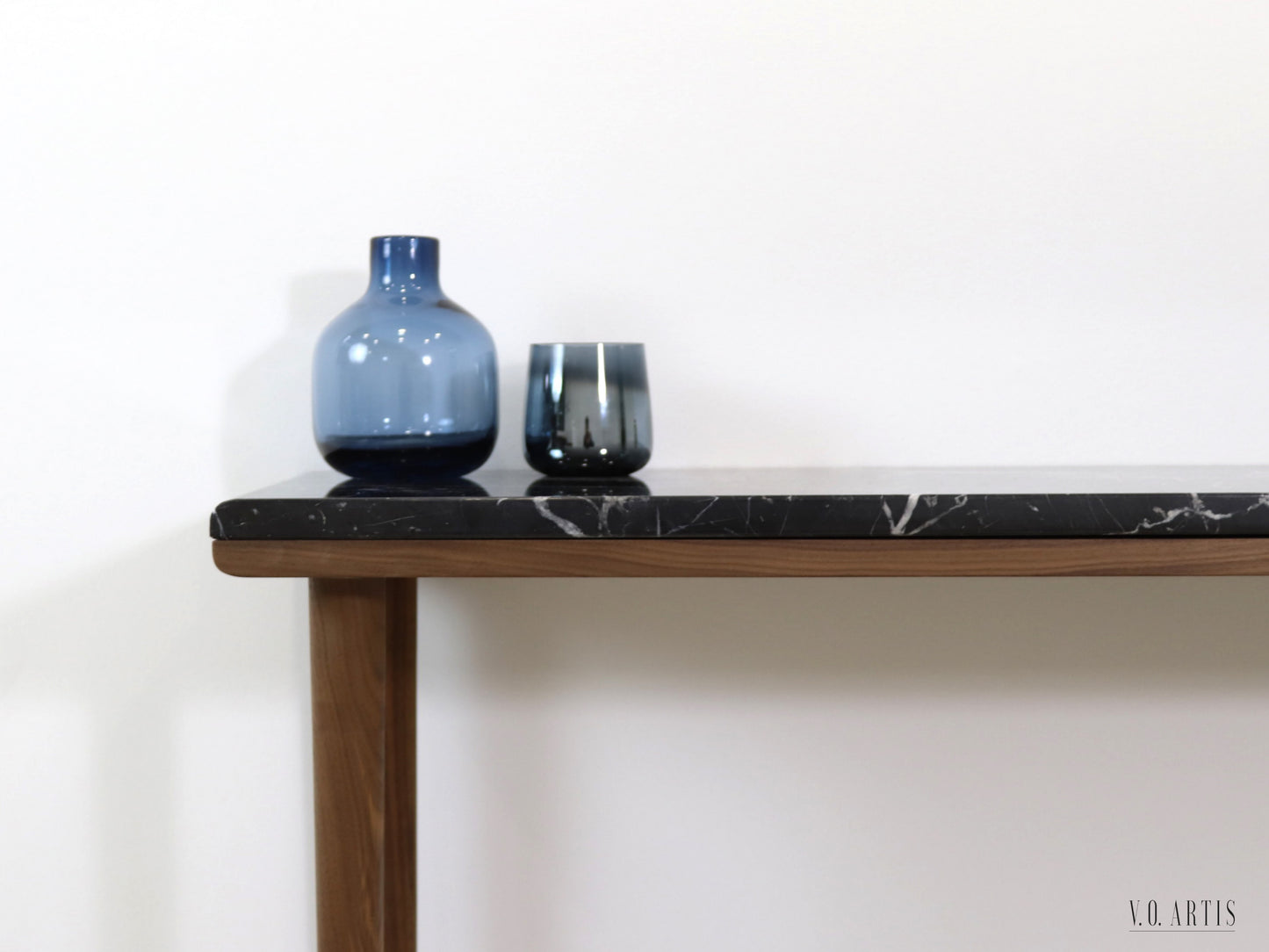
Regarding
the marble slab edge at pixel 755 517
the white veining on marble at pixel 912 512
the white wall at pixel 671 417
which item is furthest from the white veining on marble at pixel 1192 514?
the white wall at pixel 671 417

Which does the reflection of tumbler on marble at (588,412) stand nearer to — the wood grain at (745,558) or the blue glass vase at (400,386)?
the blue glass vase at (400,386)

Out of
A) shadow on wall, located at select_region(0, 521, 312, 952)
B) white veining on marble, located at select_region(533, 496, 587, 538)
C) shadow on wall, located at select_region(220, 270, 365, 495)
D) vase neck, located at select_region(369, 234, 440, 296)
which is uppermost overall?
vase neck, located at select_region(369, 234, 440, 296)

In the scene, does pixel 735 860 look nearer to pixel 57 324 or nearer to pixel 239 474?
pixel 239 474

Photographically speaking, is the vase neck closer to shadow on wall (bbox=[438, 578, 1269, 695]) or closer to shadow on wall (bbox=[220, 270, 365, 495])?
shadow on wall (bbox=[220, 270, 365, 495])

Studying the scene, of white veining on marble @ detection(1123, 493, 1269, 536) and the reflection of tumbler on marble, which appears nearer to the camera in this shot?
white veining on marble @ detection(1123, 493, 1269, 536)

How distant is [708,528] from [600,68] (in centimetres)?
52

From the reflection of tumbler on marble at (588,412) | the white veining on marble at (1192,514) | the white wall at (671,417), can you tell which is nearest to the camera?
the white veining on marble at (1192,514)

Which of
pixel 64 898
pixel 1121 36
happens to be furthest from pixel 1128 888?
pixel 64 898

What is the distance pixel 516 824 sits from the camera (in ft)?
3.78

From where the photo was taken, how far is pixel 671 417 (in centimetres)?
113

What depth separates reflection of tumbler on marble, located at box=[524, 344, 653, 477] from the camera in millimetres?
960

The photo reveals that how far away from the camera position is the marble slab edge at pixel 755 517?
2.63 ft

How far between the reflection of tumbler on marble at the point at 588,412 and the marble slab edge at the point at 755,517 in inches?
6.2

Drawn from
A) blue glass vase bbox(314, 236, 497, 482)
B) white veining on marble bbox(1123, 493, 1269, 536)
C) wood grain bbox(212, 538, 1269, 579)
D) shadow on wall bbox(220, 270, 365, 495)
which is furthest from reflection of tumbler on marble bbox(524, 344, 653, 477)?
white veining on marble bbox(1123, 493, 1269, 536)
